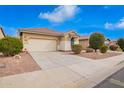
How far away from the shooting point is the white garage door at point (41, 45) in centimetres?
2360

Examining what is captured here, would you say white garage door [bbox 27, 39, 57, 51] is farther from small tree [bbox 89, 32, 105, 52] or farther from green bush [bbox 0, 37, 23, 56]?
green bush [bbox 0, 37, 23, 56]

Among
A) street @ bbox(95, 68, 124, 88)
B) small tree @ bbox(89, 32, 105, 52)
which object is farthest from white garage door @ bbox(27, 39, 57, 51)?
street @ bbox(95, 68, 124, 88)

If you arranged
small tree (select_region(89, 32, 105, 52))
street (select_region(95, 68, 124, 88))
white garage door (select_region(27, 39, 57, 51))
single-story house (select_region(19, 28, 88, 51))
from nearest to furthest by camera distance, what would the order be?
street (select_region(95, 68, 124, 88))
single-story house (select_region(19, 28, 88, 51))
white garage door (select_region(27, 39, 57, 51))
small tree (select_region(89, 32, 105, 52))

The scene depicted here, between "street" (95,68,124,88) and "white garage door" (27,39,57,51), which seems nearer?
"street" (95,68,124,88)

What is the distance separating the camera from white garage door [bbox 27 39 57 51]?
23.6 meters

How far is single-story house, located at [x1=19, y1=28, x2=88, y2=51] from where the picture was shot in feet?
75.4

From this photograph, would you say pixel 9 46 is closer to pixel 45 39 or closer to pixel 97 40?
pixel 45 39

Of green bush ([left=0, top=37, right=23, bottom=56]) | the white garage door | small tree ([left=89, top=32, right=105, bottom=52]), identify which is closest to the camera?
green bush ([left=0, top=37, right=23, bottom=56])

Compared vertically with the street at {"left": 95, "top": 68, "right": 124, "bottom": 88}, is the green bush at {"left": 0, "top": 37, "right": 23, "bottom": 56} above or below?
above

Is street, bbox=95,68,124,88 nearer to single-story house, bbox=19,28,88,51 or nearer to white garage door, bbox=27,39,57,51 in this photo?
single-story house, bbox=19,28,88,51

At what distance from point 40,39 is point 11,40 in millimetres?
10218

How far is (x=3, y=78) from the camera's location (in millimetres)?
8188
